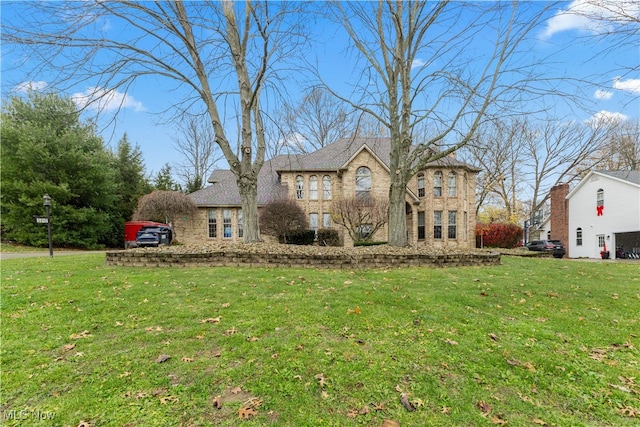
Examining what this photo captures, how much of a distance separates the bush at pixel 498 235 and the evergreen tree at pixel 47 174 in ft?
96.3

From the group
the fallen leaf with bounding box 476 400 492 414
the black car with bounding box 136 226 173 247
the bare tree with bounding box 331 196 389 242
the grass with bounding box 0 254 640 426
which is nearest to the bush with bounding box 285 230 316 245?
the bare tree with bounding box 331 196 389 242

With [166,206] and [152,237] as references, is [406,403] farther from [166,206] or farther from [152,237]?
[166,206]

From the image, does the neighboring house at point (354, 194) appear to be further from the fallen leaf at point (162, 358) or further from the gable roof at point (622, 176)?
the fallen leaf at point (162, 358)

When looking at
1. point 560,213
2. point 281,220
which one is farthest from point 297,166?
point 560,213

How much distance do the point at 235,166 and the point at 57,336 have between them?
7.25 meters

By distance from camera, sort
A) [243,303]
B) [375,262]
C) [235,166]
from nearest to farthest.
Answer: [243,303]
[375,262]
[235,166]

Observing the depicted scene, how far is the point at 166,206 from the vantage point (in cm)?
2050

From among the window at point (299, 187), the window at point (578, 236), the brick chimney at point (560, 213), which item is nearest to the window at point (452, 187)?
the window at point (299, 187)

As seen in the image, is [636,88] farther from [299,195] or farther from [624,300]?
[299,195]

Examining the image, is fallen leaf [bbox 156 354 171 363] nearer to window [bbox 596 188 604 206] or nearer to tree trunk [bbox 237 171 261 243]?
tree trunk [bbox 237 171 261 243]

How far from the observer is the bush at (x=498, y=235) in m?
24.2

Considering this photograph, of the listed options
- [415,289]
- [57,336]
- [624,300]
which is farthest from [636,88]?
[57,336]

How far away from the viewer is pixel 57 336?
11.7 feet

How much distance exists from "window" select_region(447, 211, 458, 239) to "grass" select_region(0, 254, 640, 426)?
1625cm
